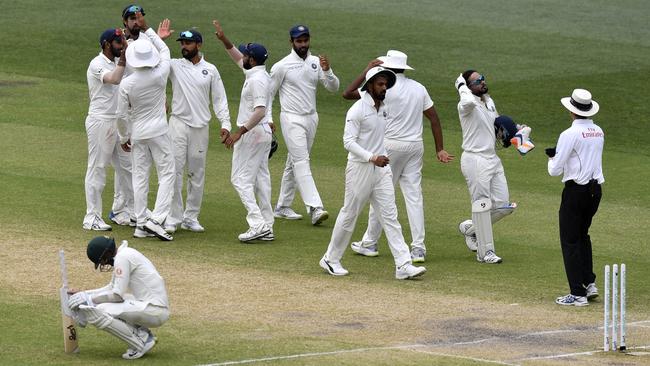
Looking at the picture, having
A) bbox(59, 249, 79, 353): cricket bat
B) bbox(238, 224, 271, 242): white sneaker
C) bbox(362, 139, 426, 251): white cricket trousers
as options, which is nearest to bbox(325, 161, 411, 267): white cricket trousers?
bbox(362, 139, 426, 251): white cricket trousers

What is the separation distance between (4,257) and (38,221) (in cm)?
213

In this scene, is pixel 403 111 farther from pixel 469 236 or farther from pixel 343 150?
pixel 343 150

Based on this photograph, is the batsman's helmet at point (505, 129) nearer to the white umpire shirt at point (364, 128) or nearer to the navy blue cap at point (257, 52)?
the white umpire shirt at point (364, 128)

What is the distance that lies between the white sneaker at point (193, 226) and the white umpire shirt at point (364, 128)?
337 centimetres

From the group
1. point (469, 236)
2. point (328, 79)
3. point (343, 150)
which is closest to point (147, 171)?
point (328, 79)

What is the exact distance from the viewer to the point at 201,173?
18.6 m

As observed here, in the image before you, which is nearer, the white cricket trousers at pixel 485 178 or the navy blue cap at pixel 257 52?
the white cricket trousers at pixel 485 178

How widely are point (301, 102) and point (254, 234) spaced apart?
2.37m

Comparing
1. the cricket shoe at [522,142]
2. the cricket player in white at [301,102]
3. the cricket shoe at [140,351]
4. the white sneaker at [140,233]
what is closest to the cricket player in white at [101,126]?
the white sneaker at [140,233]

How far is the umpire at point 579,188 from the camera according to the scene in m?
15.2

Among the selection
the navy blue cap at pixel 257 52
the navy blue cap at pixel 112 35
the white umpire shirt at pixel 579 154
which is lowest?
the white umpire shirt at pixel 579 154

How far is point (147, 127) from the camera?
1789cm

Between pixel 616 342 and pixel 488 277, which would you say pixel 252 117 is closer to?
pixel 488 277

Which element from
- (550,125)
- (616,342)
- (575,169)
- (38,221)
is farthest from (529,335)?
(550,125)
